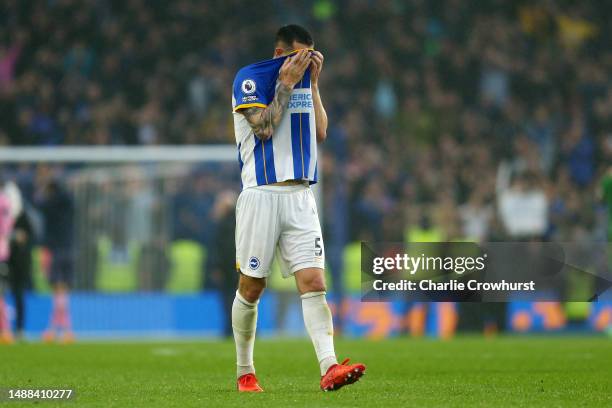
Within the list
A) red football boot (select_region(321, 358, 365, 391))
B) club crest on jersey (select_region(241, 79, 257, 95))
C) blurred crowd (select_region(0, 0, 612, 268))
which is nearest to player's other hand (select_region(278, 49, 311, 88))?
club crest on jersey (select_region(241, 79, 257, 95))

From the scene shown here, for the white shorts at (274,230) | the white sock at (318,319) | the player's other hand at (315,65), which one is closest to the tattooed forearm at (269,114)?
the player's other hand at (315,65)

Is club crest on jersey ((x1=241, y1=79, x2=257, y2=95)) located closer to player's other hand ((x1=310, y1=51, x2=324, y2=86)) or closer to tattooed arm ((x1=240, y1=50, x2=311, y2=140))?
tattooed arm ((x1=240, y1=50, x2=311, y2=140))

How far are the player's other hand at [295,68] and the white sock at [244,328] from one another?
1.22m

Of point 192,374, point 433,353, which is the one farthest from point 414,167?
point 192,374

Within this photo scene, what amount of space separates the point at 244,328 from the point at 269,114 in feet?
3.95

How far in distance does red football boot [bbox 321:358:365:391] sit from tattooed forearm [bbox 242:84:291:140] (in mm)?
1292

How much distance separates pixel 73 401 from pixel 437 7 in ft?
64.2

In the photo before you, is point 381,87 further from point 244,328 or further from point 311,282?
point 311,282

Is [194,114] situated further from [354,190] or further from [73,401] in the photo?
[73,401]

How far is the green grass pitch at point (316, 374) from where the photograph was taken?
6891 millimetres

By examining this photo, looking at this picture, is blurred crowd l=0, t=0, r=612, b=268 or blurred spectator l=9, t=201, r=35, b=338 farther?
blurred crowd l=0, t=0, r=612, b=268

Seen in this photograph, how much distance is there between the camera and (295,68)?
7.12m

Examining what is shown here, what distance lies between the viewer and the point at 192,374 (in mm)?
9391

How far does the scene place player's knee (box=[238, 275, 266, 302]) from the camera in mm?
7289
